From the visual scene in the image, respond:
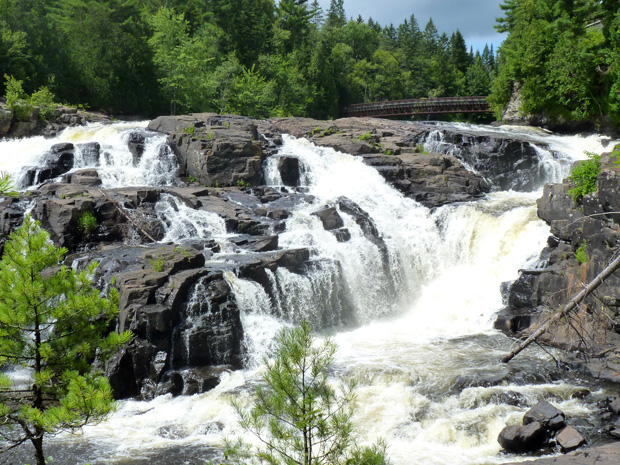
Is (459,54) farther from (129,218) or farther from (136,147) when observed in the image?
(129,218)

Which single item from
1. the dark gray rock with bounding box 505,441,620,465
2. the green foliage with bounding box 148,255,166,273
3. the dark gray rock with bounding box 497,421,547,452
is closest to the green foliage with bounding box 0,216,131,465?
the dark gray rock with bounding box 505,441,620,465

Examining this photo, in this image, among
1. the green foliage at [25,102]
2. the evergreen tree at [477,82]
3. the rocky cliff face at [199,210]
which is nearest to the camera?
the rocky cliff face at [199,210]

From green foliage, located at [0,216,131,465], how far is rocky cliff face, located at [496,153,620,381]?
398 inches

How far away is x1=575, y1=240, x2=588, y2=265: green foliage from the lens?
15541mm

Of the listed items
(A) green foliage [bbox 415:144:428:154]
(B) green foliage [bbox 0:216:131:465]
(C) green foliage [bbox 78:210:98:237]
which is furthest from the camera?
(A) green foliage [bbox 415:144:428:154]

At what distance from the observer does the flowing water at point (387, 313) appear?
11.2 m

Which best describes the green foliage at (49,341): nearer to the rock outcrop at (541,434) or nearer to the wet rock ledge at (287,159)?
the rock outcrop at (541,434)

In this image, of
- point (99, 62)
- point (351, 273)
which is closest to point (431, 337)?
point (351, 273)

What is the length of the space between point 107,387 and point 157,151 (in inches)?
818

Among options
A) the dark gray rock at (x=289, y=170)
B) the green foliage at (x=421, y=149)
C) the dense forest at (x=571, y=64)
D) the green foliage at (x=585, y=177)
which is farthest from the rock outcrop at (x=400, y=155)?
the dense forest at (x=571, y=64)

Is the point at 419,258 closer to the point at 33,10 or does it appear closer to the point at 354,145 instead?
the point at 354,145

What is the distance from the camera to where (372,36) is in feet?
245

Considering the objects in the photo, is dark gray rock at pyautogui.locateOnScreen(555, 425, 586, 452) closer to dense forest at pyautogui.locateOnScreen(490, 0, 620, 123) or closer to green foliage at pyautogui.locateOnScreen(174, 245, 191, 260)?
green foliage at pyautogui.locateOnScreen(174, 245, 191, 260)

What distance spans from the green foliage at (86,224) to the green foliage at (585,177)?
15130 millimetres
